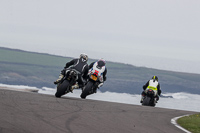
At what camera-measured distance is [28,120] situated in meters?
9.11

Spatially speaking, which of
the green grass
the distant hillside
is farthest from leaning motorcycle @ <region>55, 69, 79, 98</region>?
Answer: the distant hillside

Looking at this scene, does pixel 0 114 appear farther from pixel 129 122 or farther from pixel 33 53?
pixel 33 53

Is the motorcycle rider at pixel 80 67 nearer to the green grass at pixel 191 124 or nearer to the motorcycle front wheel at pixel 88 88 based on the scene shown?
the motorcycle front wheel at pixel 88 88

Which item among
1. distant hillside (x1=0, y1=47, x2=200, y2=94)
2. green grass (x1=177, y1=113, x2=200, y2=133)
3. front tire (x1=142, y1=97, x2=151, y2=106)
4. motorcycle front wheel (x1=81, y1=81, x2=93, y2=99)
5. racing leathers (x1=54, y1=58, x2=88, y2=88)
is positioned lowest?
distant hillside (x1=0, y1=47, x2=200, y2=94)

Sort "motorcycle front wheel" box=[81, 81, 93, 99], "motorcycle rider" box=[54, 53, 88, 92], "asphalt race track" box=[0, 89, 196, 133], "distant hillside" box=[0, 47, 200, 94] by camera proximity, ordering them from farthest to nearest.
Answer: "distant hillside" box=[0, 47, 200, 94]
"motorcycle front wheel" box=[81, 81, 93, 99]
"motorcycle rider" box=[54, 53, 88, 92]
"asphalt race track" box=[0, 89, 196, 133]

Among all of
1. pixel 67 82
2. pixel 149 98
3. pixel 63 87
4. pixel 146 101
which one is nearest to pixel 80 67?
pixel 67 82

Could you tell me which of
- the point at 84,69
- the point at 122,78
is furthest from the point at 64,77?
the point at 122,78

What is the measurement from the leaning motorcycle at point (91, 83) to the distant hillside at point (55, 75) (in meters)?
73.4

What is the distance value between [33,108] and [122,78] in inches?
4208

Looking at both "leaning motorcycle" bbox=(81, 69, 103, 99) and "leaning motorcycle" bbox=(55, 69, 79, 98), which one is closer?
"leaning motorcycle" bbox=(55, 69, 79, 98)

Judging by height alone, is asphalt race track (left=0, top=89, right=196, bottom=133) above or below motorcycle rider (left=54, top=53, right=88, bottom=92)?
below

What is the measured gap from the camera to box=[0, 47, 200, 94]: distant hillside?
9825 centimetres

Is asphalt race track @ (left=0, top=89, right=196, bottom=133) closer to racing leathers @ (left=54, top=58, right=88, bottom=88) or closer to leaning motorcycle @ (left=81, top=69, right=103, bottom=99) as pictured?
racing leathers @ (left=54, top=58, right=88, bottom=88)

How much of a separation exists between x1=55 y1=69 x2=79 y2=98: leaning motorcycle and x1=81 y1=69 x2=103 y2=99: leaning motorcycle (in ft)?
4.46
